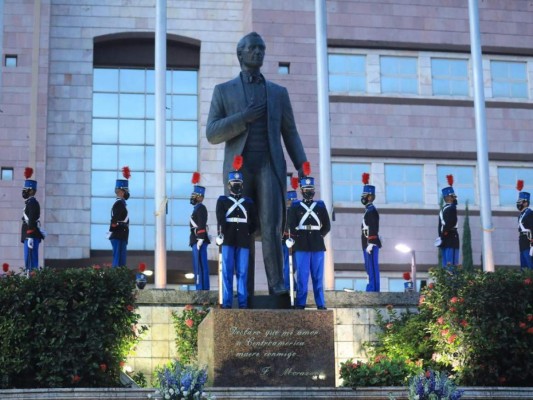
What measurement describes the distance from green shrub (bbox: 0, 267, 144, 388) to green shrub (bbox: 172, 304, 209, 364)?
175 centimetres

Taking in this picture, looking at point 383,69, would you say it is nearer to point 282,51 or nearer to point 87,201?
point 282,51

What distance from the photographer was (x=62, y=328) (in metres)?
14.7

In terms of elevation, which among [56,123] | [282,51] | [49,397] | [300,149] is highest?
[282,51]

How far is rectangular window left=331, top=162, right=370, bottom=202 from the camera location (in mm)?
30641

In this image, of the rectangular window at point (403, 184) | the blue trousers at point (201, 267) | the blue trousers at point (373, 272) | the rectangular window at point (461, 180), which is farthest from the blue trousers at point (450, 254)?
the rectangular window at point (461, 180)

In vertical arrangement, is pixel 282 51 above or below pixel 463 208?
above

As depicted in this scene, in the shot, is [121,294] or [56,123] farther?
[56,123]

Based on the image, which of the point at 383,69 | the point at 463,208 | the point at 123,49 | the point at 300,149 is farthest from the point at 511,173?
the point at 300,149

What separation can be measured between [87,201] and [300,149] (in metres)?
16.4

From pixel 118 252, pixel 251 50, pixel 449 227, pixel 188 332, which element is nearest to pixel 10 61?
pixel 118 252

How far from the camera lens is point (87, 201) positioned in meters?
30.0

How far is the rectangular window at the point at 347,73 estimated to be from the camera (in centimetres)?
3133

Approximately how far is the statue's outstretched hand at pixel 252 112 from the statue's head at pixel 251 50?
50 cm
